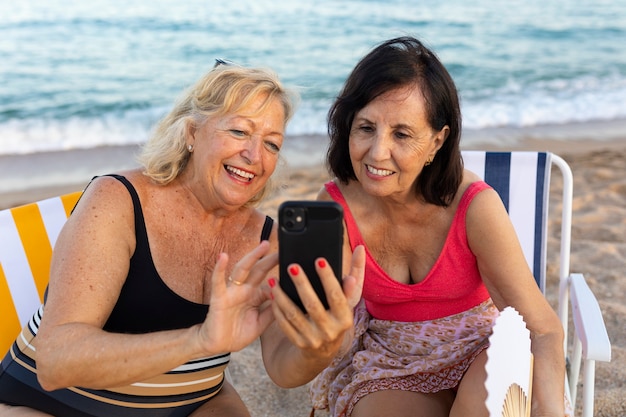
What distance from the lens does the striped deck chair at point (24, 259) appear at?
268 cm

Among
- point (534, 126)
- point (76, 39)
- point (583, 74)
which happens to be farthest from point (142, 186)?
point (76, 39)

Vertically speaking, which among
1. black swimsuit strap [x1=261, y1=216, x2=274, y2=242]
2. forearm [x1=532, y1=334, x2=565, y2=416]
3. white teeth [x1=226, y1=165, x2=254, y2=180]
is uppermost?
white teeth [x1=226, y1=165, x2=254, y2=180]

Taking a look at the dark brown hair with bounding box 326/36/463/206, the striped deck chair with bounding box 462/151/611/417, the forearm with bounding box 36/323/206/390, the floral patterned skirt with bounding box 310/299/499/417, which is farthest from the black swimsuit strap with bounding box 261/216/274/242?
the striped deck chair with bounding box 462/151/611/417

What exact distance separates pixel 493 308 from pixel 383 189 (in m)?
0.62

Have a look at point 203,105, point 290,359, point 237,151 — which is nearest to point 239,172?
point 237,151

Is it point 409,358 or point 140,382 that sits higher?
point 140,382

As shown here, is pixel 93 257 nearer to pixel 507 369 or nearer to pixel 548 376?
pixel 507 369

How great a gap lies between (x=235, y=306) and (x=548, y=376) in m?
1.05

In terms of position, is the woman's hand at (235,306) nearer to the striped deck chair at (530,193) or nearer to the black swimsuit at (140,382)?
the black swimsuit at (140,382)

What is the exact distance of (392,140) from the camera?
230 centimetres

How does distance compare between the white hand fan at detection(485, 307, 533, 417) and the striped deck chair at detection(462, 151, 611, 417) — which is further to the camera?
the striped deck chair at detection(462, 151, 611, 417)

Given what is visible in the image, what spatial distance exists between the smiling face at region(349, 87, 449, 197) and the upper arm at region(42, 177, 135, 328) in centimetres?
76

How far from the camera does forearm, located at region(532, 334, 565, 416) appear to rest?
6.89 ft

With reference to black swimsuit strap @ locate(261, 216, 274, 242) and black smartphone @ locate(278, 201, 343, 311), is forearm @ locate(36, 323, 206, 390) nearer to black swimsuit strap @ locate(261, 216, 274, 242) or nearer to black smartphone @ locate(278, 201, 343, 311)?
black smartphone @ locate(278, 201, 343, 311)
